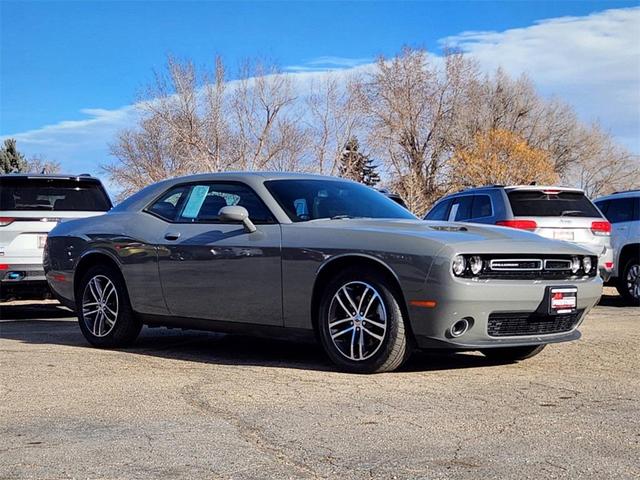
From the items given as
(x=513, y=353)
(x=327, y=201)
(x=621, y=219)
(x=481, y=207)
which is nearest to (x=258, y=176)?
(x=327, y=201)

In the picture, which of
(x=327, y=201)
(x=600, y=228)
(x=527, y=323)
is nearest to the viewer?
(x=527, y=323)

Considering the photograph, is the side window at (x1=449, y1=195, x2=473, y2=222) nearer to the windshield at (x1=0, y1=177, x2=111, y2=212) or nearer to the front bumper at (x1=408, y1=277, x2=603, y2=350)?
the windshield at (x1=0, y1=177, x2=111, y2=212)

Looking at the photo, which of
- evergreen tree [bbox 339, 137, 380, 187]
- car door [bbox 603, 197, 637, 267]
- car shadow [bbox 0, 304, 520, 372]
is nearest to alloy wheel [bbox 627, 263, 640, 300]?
car door [bbox 603, 197, 637, 267]

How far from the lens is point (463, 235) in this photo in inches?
252

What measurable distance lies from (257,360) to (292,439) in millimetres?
2793

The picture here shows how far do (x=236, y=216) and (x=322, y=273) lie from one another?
86 centimetres

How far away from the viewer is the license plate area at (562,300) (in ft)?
21.1

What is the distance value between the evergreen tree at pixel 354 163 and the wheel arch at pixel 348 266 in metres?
38.9

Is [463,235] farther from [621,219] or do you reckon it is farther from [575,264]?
[621,219]

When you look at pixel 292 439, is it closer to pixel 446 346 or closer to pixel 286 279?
pixel 446 346

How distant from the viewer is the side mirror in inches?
276

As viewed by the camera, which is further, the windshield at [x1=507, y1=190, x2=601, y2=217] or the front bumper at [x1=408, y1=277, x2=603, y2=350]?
the windshield at [x1=507, y1=190, x2=601, y2=217]

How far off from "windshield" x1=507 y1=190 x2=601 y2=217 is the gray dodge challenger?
176 inches

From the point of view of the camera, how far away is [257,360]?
7.33 metres
